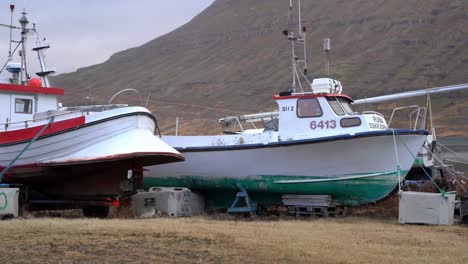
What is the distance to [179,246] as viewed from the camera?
9.23 metres

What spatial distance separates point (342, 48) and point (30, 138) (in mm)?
75403

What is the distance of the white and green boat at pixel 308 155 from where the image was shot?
14930 mm

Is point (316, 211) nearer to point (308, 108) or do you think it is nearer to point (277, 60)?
point (308, 108)

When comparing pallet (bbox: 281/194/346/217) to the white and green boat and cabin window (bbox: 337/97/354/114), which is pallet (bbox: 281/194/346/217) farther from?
cabin window (bbox: 337/97/354/114)

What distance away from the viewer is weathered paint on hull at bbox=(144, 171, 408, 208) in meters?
15.0

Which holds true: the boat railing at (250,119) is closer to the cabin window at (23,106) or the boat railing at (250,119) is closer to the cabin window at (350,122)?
the cabin window at (350,122)

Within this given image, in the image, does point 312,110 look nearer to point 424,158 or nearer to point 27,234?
point 424,158

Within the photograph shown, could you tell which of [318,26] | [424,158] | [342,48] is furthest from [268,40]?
[424,158]

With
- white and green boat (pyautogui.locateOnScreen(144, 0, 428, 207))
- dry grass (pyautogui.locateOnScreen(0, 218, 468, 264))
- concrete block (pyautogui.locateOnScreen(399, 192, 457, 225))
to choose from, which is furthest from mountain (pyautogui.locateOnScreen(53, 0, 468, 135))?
dry grass (pyautogui.locateOnScreen(0, 218, 468, 264))

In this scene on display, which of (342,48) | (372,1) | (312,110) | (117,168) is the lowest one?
(117,168)

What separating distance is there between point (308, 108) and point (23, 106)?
21.5ft

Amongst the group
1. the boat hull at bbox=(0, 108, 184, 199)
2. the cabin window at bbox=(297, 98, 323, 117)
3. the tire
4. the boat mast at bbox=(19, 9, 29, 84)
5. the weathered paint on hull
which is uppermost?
the boat mast at bbox=(19, 9, 29, 84)

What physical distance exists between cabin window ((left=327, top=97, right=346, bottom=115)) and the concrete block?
116 inches

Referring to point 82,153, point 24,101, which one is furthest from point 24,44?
point 82,153
